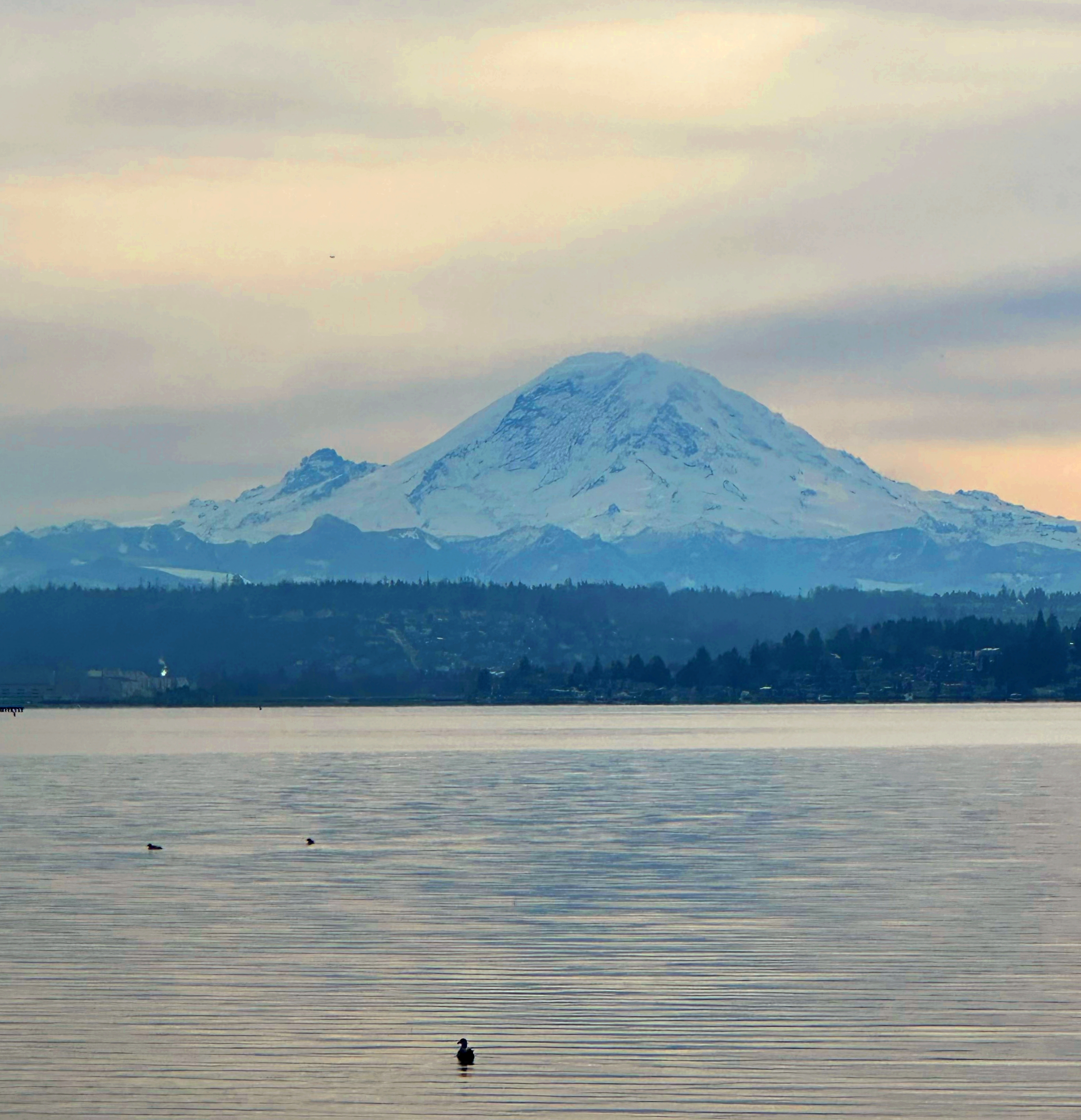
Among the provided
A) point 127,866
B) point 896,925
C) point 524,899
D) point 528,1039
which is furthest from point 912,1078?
point 127,866

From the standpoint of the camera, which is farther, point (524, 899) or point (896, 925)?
point (524, 899)

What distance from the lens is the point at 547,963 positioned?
53844 millimetres

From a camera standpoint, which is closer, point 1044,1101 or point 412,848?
point 1044,1101

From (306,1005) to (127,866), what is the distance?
3235cm

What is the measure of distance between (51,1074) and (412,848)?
43840mm

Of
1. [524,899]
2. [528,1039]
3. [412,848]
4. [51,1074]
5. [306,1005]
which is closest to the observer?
[51,1074]

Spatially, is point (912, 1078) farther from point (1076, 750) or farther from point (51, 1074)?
point (1076, 750)

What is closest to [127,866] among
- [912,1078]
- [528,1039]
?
[528,1039]

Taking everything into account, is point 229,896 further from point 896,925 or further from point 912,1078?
point 912,1078

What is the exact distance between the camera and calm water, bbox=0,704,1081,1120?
39875 mm

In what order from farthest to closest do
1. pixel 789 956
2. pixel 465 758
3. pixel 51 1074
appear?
pixel 465 758
pixel 789 956
pixel 51 1074

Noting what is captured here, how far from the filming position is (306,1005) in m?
48.0

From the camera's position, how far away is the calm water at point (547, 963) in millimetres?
39875

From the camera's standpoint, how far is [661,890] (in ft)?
226
